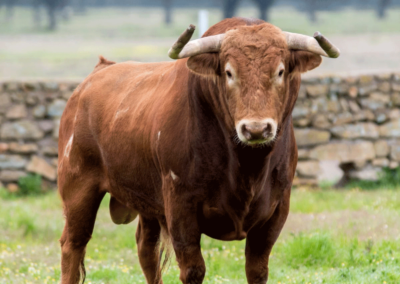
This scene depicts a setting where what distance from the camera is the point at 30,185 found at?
9.72 m

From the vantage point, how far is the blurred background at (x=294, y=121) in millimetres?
5762

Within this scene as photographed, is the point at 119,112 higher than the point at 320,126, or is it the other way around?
the point at 119,112

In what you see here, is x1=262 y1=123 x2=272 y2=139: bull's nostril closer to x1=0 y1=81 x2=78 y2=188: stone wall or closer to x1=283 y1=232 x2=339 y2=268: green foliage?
x1=283 y1=232 x2=339 y2=268: green foliage

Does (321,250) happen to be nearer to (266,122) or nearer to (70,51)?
(266,122)

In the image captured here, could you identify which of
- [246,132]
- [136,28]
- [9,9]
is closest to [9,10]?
[9,9]

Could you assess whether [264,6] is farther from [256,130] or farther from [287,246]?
[256,130]

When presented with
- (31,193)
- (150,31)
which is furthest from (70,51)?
(31,193)

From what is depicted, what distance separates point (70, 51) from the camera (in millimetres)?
12320

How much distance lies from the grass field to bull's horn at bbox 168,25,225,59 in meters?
2.28

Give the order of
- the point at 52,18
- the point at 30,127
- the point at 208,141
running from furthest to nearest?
the point at 52,18 → the point at 30,127 → the point at 208,141

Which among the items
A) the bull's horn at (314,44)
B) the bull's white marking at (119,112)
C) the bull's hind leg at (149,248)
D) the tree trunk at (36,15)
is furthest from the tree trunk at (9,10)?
the bull's horn at (314,44)

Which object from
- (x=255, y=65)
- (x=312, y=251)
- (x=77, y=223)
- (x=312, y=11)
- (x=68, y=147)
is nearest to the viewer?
(x=255, y=65)

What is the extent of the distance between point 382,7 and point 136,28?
485 centimetres

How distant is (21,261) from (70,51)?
22.1 ft
